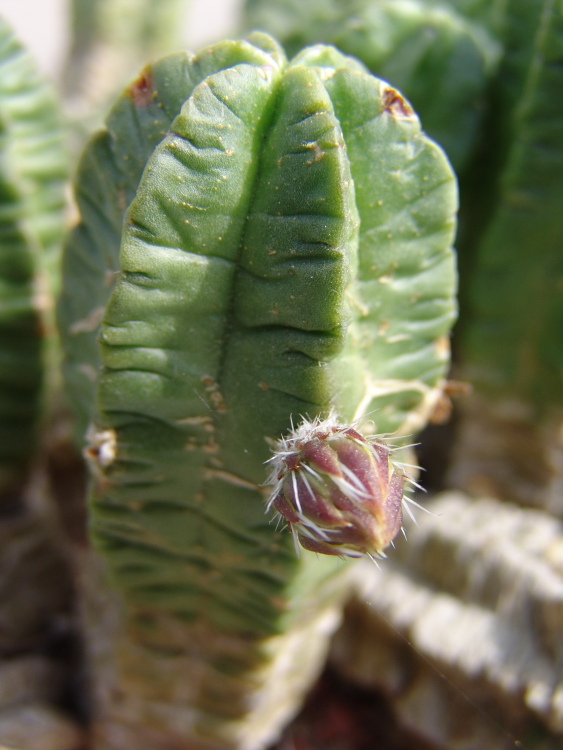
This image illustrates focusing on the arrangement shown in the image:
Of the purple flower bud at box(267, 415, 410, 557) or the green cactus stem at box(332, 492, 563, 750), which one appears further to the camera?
the green cactus stem at box(332, 492, 563, 750)

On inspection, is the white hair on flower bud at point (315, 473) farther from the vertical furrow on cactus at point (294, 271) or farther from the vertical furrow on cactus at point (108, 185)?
the vertical furrow on cactus at point (108, 185)

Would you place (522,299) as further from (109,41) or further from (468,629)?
(109,41)

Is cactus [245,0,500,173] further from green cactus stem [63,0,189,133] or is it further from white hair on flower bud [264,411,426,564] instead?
green cactus stem [63,0,189,133]

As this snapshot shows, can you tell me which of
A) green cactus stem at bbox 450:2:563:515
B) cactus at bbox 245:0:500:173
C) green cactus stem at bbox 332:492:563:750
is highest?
cactus at bbox 245:0:500:173

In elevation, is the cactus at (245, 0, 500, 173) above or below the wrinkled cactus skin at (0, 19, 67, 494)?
above

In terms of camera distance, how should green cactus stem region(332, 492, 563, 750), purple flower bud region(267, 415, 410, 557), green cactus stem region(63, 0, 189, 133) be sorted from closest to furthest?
1. purple flower bud region(267, 415, 410, 557)
2. green cactus stem region(332, 492, 563, 750)
3. green cactus stem region(63, 0, 189, 133)

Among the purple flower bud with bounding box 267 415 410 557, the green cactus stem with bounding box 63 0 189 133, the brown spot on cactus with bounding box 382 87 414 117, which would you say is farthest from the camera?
the green cactus stem with bounding box 63 0 189 133

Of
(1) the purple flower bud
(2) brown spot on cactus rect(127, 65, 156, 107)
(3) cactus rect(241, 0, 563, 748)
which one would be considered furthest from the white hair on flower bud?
(3) cactus rect(241, 0, 563, 748)

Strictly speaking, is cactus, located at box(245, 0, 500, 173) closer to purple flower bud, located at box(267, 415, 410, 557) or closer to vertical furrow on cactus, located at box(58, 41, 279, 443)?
vertical furrow on cactus, located at box(58, 41, 279, 443)
